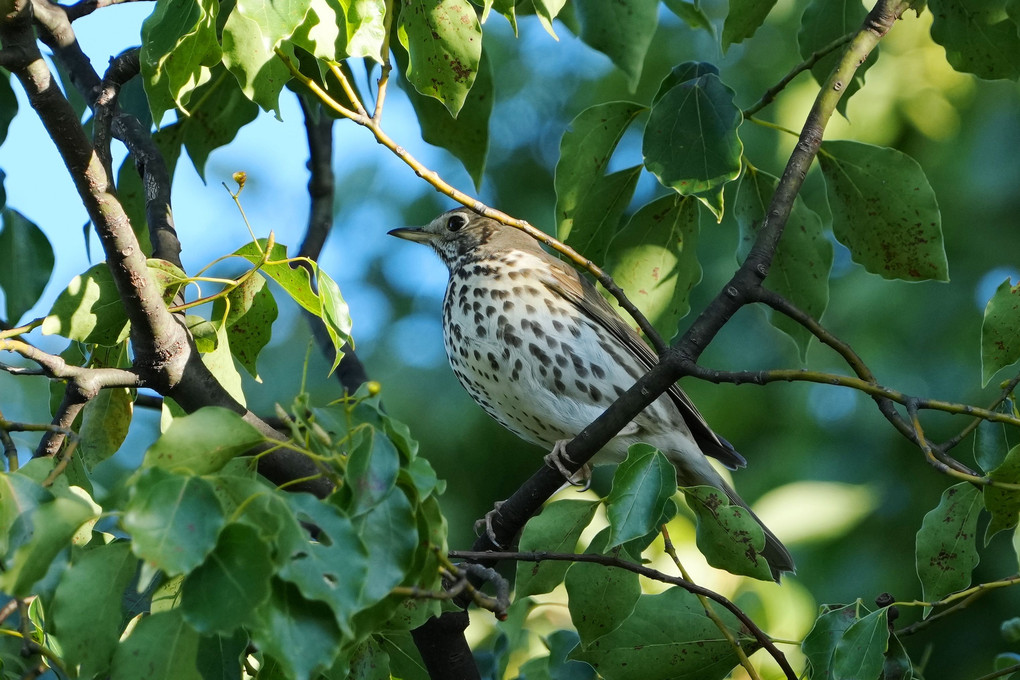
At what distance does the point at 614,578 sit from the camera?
216 cm

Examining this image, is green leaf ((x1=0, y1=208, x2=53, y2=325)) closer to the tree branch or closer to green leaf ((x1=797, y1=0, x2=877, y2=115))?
the tree branch

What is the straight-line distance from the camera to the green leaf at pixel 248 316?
7.39 feet

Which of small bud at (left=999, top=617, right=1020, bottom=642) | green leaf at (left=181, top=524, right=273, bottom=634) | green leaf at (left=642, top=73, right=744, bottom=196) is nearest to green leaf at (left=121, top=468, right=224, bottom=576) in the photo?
green leaf at (left=181, top=524, right=273, bottom=634)

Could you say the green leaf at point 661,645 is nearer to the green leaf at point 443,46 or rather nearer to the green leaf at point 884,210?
the green leaf at point 884,210

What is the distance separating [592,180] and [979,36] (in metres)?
1.11

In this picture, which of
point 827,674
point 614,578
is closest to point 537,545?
point 614,578

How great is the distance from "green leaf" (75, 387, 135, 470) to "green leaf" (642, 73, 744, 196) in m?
1.26

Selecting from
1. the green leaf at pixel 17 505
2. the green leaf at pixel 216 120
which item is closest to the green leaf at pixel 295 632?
the green leaf at pixel 17 505

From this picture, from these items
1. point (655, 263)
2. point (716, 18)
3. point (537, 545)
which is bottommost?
point (537, 545)

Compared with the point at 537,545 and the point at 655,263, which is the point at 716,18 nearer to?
the point at 655,263

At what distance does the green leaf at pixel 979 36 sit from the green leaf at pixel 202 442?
2.20 meters

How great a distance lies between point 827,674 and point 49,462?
143 centimetres

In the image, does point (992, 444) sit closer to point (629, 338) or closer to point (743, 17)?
point (743, 17)

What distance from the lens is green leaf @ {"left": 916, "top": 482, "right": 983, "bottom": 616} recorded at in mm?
2211
